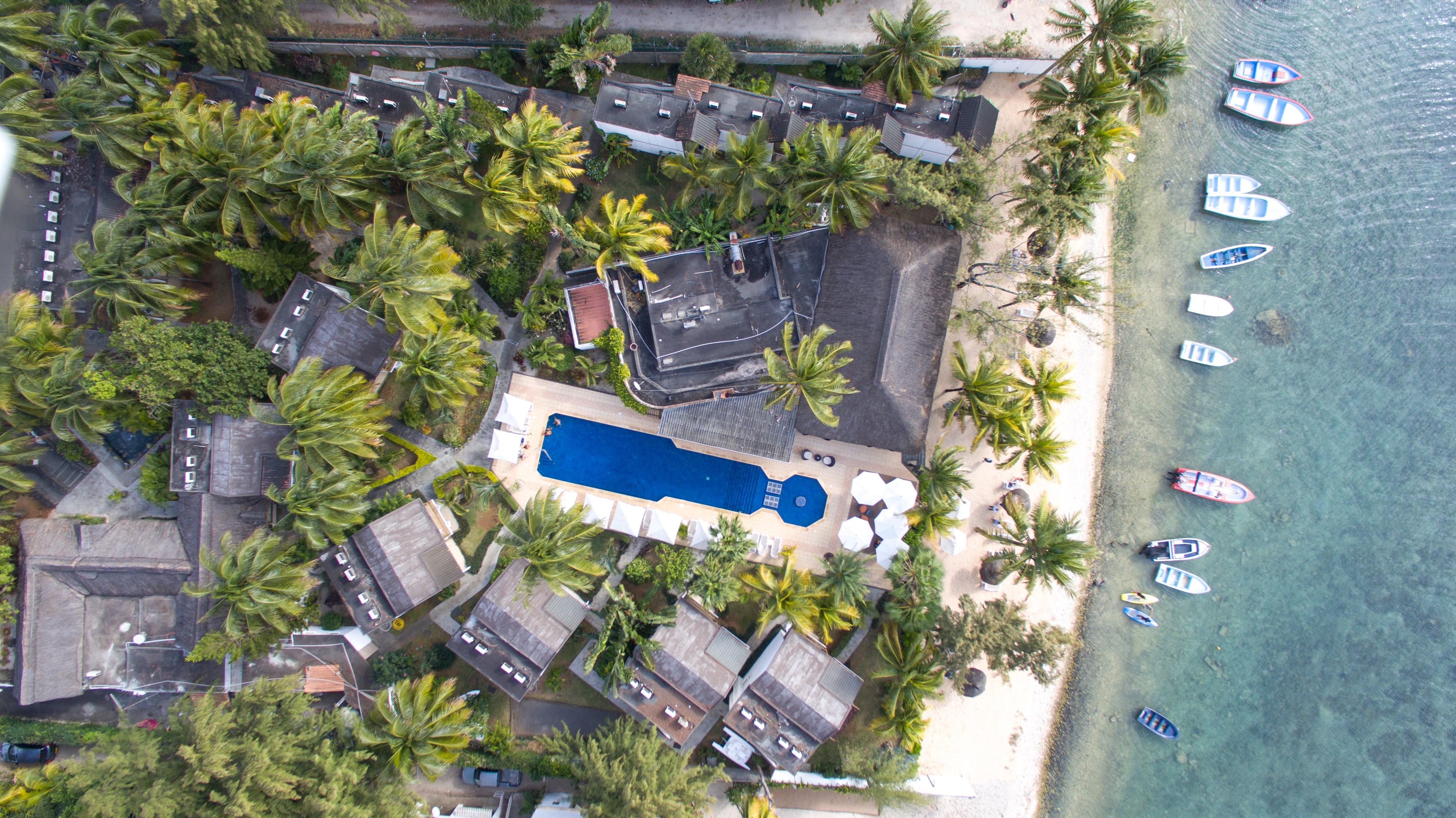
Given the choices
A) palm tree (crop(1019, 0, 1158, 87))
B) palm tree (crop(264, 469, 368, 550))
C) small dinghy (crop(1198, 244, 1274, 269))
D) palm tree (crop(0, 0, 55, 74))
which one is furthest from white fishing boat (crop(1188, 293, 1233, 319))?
palm tree (crop(0, 0, 55, 74))

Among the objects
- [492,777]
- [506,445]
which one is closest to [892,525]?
[506,445]

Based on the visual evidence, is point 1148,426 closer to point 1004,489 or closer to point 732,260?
point 1004,489

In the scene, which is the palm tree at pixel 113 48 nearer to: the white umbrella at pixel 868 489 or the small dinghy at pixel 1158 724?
the white umbrella at pixel 868 489

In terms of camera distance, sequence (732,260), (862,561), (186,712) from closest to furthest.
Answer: (186,712), (862,561), (732,260)

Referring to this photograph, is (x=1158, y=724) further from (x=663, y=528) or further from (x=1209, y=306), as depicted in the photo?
(x=663, y=528)

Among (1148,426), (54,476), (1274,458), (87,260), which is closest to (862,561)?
(1148,426)

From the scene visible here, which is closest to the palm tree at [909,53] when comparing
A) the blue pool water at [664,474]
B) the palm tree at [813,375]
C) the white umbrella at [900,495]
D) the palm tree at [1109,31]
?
the palm tree at [1109,31]

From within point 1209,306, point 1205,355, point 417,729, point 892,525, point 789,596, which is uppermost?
point 1209,306
